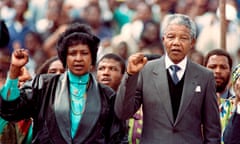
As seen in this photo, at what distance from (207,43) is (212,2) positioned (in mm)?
1029

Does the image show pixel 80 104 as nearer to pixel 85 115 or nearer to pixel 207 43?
pixel 85 115

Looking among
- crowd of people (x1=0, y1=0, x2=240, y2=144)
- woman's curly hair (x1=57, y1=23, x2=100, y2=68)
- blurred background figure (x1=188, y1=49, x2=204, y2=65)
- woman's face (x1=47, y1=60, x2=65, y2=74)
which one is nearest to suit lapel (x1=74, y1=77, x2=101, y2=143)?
crowd of people (x1=0, y1=0, x2=240, y2=144)

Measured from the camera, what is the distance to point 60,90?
7289mm

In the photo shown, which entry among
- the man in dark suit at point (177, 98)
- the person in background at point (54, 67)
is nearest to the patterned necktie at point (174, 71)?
the man in dark suit at point (177, 98)

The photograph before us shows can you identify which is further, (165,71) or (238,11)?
(238,11)

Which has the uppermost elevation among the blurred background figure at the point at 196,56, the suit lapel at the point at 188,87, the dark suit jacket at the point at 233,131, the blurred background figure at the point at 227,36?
the blurred background figure at the point at 227,36

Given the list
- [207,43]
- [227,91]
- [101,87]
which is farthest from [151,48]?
[101,87]

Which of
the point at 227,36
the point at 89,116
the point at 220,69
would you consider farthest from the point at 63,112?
the point at 227,36

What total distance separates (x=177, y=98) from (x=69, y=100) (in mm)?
823

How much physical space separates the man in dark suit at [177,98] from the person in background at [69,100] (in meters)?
0.27

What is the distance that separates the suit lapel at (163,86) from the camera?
714 cm

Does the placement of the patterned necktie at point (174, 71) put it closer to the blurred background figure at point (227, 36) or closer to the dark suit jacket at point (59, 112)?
the dark suit jacket at point (59, 112)

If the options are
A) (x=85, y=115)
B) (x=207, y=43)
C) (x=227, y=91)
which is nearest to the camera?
(x=85, y=115)

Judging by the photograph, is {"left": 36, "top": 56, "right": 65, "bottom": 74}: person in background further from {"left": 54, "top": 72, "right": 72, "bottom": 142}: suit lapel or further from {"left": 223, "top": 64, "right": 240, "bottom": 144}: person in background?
{"left": 223, "top": 64, "right": 240, "bottom": 144}: person in background
